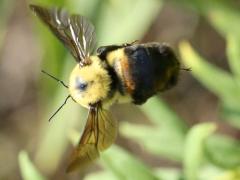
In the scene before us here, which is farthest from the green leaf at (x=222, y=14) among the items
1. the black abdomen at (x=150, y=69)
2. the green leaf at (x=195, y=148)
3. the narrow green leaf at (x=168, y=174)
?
the black abdomen at (x=150, y=69)

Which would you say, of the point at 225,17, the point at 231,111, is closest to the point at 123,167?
the point at 231,111

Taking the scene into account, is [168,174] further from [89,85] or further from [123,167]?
[89,85]

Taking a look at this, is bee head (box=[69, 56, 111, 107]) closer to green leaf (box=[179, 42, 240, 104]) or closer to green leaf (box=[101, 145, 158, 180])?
green leaf (box=[101, 145, 158, 180])

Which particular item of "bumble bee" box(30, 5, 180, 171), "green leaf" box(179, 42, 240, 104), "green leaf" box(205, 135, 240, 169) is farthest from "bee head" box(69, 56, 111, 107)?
"green leaf" box(179, 42, 240, 104)

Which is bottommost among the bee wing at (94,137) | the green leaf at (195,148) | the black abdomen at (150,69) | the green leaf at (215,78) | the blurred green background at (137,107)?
the blurred green background at (137,107)

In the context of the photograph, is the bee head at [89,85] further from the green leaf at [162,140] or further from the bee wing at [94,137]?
the green leaf at [162,140]
